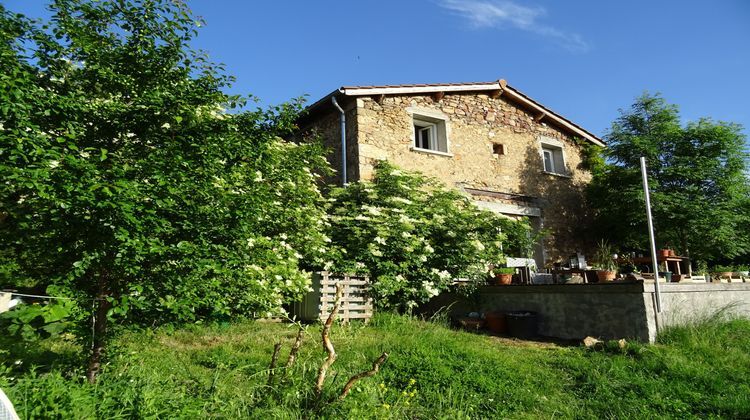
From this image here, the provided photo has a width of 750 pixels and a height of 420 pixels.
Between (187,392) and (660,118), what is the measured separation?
43.0ft

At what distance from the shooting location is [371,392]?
3766 millimetres

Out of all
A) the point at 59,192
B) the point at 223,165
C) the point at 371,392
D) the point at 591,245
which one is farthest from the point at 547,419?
the point at 591,245

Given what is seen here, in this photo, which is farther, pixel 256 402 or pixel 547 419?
pixel 547 419

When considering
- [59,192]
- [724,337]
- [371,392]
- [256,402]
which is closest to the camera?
[59,192]

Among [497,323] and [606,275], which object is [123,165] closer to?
[497,323]

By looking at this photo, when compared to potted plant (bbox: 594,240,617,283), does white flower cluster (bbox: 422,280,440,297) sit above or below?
below

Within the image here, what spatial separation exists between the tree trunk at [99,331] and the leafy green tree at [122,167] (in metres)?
0.01

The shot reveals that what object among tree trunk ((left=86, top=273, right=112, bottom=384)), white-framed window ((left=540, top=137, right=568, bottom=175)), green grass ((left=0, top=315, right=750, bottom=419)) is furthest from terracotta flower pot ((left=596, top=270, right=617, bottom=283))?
tree trunk ((left=86, top=273, right=112, bottom=384))

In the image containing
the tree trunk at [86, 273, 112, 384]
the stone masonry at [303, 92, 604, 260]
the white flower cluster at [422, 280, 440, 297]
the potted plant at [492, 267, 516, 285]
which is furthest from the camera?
the stone masonry at [303, 92, 604, 260]

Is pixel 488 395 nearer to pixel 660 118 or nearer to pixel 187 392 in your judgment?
pixel 187 392

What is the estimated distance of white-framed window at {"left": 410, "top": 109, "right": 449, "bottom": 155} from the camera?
11258mm

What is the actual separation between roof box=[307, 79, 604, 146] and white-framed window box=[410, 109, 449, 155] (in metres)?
0.59

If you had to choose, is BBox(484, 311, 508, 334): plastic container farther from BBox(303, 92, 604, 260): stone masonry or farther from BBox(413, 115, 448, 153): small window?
BBox(413, 115, 448, 153): small window

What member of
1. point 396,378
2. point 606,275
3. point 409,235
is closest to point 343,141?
point 409,235
